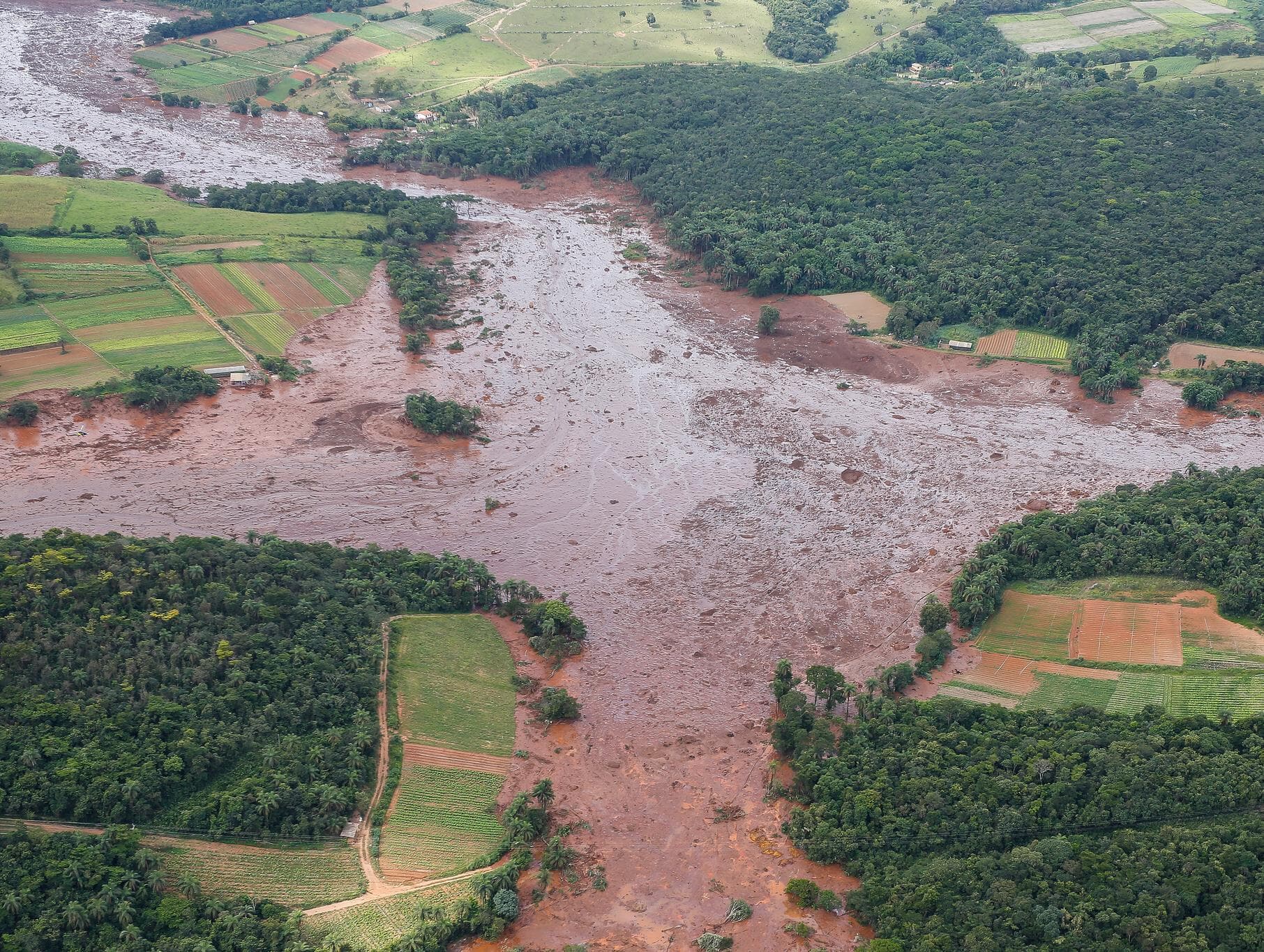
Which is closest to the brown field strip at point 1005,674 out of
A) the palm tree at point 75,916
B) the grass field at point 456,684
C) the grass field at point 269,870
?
the grass field at point 456,684

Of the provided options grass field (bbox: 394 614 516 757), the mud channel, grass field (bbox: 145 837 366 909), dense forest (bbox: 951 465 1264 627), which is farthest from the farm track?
dense forest (bbox: 951 465 1264 627)

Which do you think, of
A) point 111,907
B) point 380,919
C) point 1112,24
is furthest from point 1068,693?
point 1112,24

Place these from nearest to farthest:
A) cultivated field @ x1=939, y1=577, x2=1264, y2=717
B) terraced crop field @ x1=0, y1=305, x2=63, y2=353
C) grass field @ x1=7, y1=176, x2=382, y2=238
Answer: cultivated field @ x1=939, y1=577, x2=1264, y2=717 < terraced crop field @ x1=0, y1=305, x2=63, y2=353 < grass field @ x1=7, y1=176, x2=382, y2=238

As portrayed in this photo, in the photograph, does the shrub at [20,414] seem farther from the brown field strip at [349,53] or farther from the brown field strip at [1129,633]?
the brown field strip at [349,53]

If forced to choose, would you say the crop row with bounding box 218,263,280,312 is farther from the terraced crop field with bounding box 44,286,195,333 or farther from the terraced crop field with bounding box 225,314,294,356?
the terraced crop field with bounding box 44,286,195,333

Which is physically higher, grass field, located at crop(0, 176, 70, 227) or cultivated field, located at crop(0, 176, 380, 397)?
grass field, located at crop(0, 176, 70, 227)

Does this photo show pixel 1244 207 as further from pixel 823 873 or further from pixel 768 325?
pixel 823 873

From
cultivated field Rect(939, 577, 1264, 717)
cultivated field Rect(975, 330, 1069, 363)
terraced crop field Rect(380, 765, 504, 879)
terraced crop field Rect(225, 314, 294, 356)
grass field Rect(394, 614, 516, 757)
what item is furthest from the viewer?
cultivated field Rect(975, 330, 1069, 363)

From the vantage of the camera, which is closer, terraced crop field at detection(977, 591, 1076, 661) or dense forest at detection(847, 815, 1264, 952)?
dense forest at detection(847, 815, 1264, 952)
